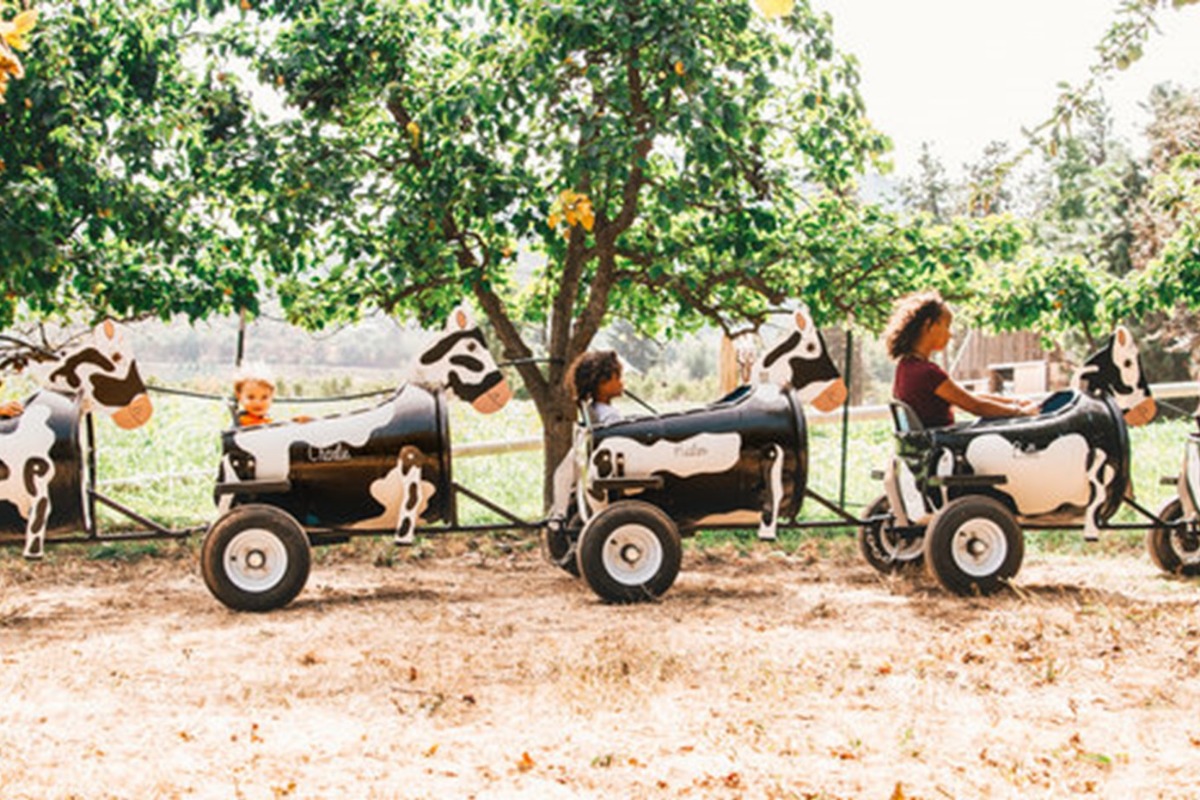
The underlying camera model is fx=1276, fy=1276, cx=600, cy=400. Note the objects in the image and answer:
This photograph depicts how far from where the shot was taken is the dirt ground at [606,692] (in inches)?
136

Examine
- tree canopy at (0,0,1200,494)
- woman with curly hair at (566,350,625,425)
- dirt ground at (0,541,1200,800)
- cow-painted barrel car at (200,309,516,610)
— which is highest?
tree canopy at (0,0,1200,494)

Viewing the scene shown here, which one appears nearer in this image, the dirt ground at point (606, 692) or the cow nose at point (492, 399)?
the dirt ground at point (606, 692)

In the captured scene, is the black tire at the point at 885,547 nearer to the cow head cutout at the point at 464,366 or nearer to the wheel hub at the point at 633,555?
the wheel hub at the point at 633,555

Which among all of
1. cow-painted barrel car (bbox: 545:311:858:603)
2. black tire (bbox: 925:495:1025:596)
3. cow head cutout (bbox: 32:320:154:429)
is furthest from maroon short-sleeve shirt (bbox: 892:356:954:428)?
cow head cutout (bbox: 32:320:154:429)

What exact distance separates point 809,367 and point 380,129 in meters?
3.79

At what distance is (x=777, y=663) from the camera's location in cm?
494

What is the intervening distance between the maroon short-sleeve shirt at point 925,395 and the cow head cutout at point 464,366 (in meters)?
2.17

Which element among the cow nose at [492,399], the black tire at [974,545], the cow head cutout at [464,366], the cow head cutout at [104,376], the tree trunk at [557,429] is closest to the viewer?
the black tire at [974,545]

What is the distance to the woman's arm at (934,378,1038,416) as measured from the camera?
6.59 metres

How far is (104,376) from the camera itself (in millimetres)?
6684

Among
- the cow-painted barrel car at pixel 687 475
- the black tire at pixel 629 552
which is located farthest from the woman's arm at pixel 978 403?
the black tire at pixel 629 552

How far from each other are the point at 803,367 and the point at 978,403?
3.16ft

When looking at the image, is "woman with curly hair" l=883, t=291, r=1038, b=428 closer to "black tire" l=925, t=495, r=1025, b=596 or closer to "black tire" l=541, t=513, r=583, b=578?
"black tire" l=925, t=495, r=1025, b=596

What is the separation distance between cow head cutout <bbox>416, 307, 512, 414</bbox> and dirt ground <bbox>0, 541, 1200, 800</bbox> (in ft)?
3.60
